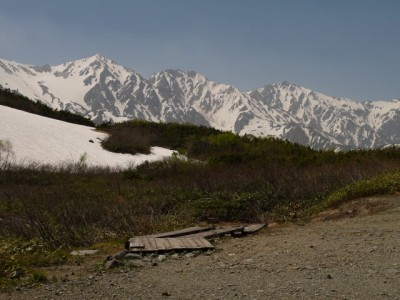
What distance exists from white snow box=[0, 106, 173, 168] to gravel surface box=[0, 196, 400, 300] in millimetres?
19316

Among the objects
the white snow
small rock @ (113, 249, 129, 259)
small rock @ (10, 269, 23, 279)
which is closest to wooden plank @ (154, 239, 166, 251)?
small rock @ (113, 249, 129, 259)

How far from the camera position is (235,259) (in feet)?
27.0

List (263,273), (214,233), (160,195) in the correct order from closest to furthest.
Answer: (263,273)
(214,233)
(160,195)

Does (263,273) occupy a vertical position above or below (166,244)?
above

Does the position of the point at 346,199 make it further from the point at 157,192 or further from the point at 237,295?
the point at 237,295

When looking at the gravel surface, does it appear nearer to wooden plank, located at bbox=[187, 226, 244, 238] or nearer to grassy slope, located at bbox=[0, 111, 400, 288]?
wooden plank, located at bbox=[187, 226, 244, 238]

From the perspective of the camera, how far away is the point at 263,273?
7.10 meters

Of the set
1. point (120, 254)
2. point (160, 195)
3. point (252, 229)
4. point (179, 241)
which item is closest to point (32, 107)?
point (160, 195)

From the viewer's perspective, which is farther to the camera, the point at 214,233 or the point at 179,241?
the point at 214,233

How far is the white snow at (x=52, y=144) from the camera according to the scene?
1084 inches

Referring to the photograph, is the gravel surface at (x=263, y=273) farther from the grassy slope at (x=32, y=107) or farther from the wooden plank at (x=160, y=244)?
the grassy slope at (x=32, y=107)

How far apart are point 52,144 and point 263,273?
1006 inches

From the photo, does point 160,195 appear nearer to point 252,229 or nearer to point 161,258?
point 252,229

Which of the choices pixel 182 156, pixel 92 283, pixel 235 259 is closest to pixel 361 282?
pixel 235 259
